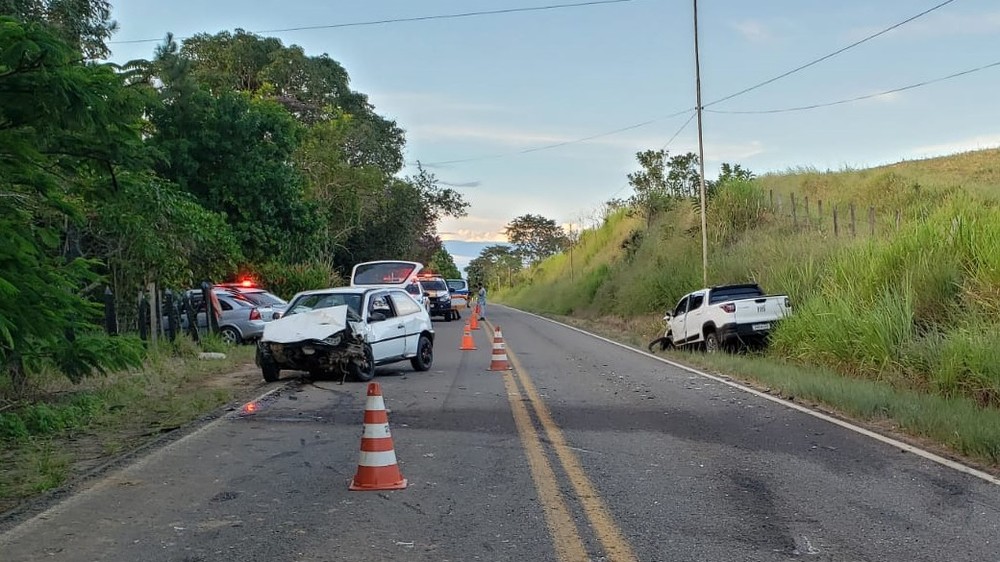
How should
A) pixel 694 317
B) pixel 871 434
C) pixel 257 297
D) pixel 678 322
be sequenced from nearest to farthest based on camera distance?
1. pixel 871 434
2. pixel 694 317
3. pixel 678 322
4. pixel 257 297

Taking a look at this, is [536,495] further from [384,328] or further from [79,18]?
[79,18]

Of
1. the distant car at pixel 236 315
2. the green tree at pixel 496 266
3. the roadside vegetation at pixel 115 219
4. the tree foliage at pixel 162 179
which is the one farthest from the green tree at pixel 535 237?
the distant car at pixel 236 315

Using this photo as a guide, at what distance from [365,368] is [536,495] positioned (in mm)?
8116

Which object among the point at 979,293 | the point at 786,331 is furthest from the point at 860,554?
the point at 786,331

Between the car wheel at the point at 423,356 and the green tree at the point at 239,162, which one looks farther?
the green tree at the point at 239,162

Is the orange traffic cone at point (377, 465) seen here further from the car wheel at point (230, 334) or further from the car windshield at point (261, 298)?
the car windshield at point (261, 298)

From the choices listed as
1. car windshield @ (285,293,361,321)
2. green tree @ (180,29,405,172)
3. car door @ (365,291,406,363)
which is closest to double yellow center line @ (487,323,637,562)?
car door @ (365,291,406,363)

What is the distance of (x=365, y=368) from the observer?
1429 centimetres

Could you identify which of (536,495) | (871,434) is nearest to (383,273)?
(871,434)

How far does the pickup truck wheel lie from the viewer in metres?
18.8

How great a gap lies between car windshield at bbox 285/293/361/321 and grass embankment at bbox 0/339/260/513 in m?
1.44

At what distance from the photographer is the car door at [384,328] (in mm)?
14867

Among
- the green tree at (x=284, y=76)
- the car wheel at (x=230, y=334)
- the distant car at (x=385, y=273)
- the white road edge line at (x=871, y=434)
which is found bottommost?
the white road edge line at (x=871, y=434)

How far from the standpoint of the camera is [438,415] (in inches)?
420
